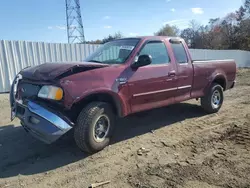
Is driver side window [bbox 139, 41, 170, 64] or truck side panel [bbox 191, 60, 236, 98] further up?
driver side window [bbox 139, 41, 170, 64]

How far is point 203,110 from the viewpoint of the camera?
6984mm

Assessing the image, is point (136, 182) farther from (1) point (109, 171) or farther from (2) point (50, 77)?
(2) point (50, 77)

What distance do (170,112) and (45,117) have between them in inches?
162

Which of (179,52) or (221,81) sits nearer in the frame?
(179,52)

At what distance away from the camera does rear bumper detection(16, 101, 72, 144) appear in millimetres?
3645

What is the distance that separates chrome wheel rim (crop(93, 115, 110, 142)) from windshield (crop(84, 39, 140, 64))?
117cm

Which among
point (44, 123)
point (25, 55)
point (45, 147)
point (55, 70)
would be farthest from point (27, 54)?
point (44, 123)

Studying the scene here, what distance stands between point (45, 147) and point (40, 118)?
1027mm

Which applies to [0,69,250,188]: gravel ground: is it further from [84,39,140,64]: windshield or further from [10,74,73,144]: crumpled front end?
[84,39,140,64]: windshield

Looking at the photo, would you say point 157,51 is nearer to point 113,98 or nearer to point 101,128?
point 113,98

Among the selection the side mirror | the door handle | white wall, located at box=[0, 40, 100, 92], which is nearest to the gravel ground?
the door handle

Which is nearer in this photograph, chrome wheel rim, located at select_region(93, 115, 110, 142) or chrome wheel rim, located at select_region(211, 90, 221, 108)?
chrome wheel rim, located at select_region(93, 115, 110, 142)

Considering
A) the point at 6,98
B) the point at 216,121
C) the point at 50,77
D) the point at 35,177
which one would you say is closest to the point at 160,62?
the point at 216,121

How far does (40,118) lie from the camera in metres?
3.71
